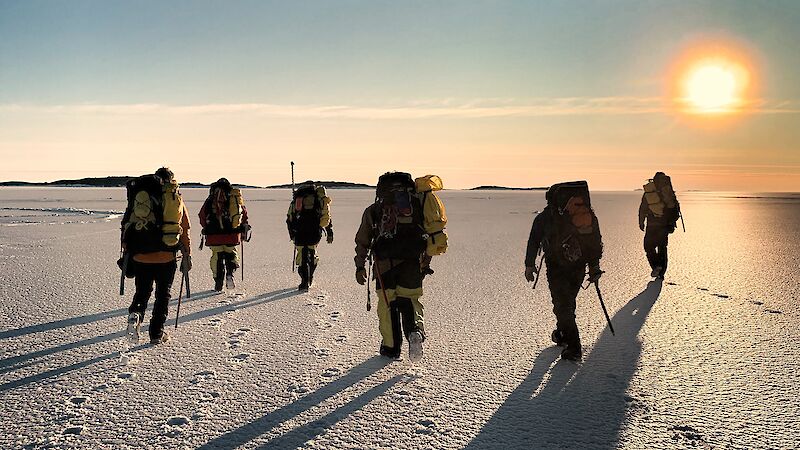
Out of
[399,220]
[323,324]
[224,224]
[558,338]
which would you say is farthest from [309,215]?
[558,338]

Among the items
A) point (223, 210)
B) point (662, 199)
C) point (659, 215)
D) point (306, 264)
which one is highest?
point (662, 199)

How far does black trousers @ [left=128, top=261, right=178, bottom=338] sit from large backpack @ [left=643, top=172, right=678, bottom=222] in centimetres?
837

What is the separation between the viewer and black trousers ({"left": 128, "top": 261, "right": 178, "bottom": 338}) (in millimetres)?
6012

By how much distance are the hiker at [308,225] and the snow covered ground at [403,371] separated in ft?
1.53

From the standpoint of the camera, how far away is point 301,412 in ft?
14.0

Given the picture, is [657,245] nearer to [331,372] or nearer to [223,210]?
[331,372]

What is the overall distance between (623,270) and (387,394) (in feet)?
26.2

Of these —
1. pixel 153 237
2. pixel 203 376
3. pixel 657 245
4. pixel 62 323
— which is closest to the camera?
pixel 203 376

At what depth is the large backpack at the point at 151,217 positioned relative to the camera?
5773 mm

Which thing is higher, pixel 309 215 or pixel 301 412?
pixel 309 215

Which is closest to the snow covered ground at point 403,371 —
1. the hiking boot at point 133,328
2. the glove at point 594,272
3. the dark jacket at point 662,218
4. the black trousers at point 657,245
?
the hiking boot at point 133,328

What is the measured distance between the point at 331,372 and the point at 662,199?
7842 mm

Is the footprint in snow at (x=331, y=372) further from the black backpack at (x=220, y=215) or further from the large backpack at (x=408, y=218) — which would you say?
the black backpack at (x=220, y=215)

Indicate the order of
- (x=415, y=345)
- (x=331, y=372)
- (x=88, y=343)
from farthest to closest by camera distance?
(x=88, y=343), (x=415, y=345), (x=331, y=372)
